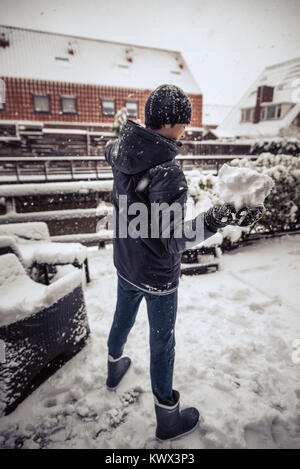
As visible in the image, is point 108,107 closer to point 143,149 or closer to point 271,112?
point 271,112

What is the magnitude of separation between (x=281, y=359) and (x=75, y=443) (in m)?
1.93

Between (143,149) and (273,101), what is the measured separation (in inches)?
1121

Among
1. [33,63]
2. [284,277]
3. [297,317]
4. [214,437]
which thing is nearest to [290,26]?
[284,277]

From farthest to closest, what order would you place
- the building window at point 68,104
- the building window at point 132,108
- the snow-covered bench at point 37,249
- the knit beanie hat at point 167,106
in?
the building window at point 132,108
the building window at point 68,104
the snow-covered bench at point 37,249
the knit beanie hat at point 167,106

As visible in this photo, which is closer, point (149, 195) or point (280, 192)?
point (149, 195)

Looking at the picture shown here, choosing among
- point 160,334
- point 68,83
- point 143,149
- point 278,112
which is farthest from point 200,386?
point 278,112

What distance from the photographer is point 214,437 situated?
1.69 m

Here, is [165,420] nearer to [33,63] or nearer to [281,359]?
[281,359]

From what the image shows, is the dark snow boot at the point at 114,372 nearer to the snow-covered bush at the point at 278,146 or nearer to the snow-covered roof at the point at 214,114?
the snow-covered bush at the point at 278,146

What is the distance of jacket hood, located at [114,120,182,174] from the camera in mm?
1204

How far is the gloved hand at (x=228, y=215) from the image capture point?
1.17 metres

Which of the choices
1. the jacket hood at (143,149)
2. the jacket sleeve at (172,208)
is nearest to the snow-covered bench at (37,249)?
the jacket hood at (143,149)

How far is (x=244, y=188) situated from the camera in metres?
1.24

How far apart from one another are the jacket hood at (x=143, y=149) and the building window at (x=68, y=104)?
68.8 feet
